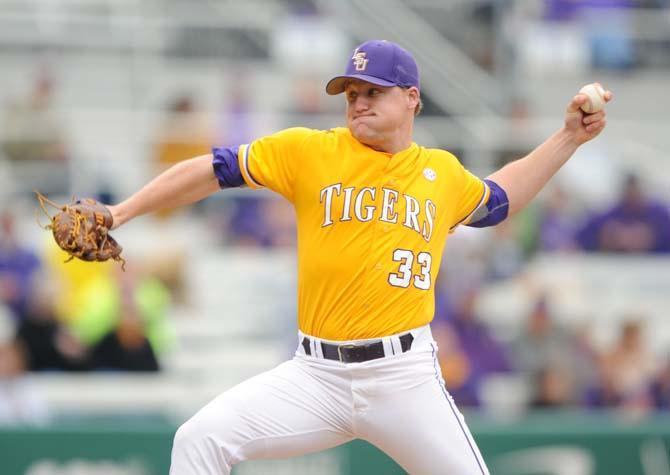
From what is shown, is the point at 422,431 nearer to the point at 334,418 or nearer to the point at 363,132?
the point at 334,418

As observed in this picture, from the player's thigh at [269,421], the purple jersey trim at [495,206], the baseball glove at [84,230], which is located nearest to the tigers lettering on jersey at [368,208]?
the purple jersey trim at [495,206]

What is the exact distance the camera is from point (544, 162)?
217 inches

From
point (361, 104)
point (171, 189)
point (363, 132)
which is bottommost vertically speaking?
point (171, 189)

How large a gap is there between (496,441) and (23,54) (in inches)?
300

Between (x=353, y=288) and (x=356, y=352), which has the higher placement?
(x=353, y=288)

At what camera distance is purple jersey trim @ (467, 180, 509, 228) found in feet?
17.8

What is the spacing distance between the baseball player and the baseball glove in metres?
0.09

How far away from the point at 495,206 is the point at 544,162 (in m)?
0.31

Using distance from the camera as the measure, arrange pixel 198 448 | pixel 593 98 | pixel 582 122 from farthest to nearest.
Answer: pixel 582 122 < pixel 593 98 < pixel 198 448

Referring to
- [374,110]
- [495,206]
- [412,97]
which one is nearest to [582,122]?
[495,206]

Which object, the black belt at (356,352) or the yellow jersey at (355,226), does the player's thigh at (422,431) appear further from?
the yellow jersey at (355,226)

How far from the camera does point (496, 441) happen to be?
346 inches

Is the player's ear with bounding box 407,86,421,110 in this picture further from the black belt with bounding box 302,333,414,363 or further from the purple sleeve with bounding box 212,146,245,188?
the black belt with bounding box 302,333,414,363

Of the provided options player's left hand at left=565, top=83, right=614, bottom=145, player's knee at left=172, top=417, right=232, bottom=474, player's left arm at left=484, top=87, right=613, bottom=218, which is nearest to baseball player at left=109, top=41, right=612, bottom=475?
player's knee at left=172, top=417, right=232, bottom=474
